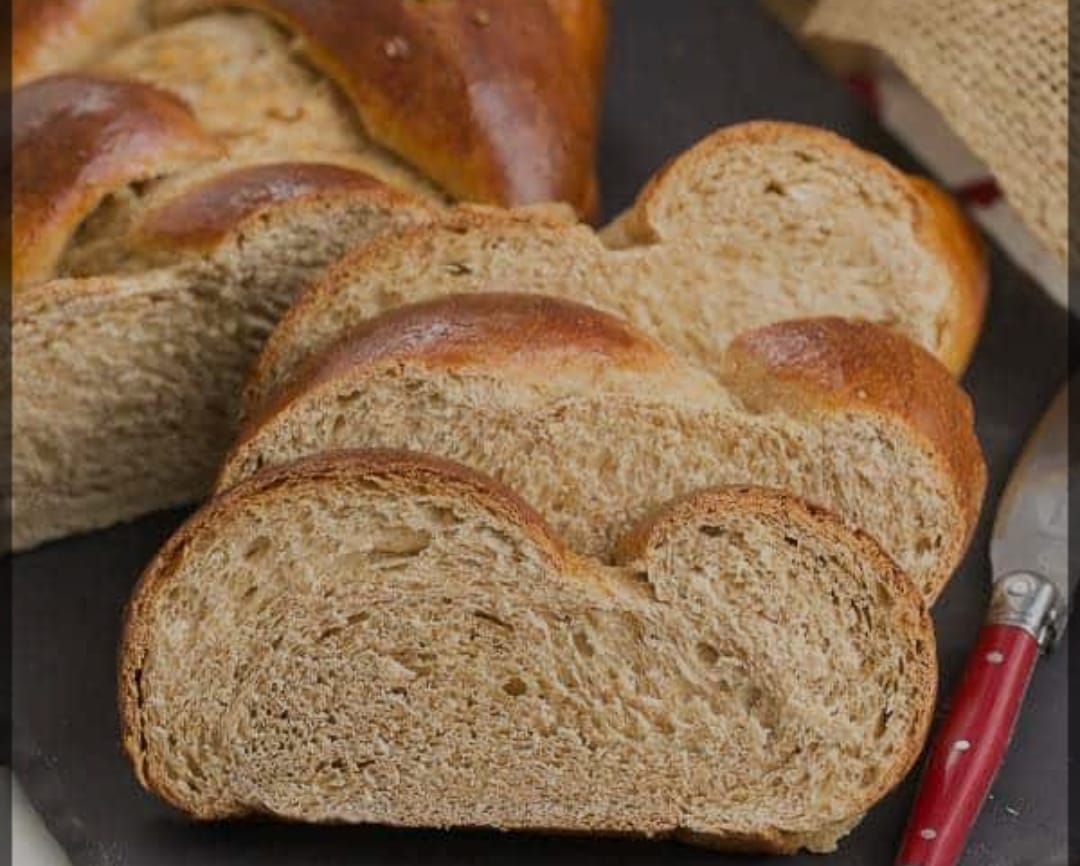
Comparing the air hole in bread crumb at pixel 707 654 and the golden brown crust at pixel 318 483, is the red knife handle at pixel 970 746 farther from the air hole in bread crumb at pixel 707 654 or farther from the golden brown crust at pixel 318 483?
the golden brown crust at pixel 318 483

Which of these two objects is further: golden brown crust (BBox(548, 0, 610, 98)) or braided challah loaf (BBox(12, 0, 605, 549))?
golden brown crust (BBox(548, 0, 610, 98))

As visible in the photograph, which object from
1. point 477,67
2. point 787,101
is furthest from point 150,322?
point 787,101

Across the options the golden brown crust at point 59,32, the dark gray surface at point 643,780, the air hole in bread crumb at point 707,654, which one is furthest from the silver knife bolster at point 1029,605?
the golden brown crust at point 59,32

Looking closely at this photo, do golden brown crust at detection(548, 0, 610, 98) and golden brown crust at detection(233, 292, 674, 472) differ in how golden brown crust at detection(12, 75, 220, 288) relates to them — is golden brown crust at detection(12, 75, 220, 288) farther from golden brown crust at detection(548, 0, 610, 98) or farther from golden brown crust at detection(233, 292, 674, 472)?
golden brown crust at detection(548, 0, 610, 98)

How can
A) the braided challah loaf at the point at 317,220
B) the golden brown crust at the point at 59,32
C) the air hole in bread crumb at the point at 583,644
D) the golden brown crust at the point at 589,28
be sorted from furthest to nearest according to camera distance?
the golden brown crust at the point at 589,28, the golden brown crust at the point at 59,32, the braided challah loaf at the point at 317,220, the air hole in bread crumb at the point at 583,644

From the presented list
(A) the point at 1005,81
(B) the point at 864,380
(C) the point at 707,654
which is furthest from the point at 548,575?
(A) the point at 1005,81

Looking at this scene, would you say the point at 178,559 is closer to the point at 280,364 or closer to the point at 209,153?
the point at 280,364

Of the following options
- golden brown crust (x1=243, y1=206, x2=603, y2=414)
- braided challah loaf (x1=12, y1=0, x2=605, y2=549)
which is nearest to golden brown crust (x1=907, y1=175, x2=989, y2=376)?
braided challah loaf (x1=12, y1=0, x2=605, y2=549)
